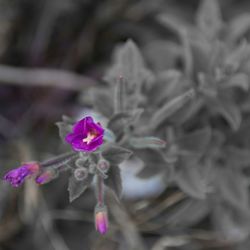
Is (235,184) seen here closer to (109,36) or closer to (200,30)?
(200,30)

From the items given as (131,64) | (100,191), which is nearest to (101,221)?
(100,191)

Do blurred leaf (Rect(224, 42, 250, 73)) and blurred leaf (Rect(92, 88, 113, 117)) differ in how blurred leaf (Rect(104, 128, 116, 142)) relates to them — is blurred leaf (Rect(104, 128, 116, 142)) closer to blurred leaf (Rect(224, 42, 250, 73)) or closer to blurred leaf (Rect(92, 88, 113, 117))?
blurred leaf (Rect(92, 88, 113, 117))

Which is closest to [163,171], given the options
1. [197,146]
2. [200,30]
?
[197,146]

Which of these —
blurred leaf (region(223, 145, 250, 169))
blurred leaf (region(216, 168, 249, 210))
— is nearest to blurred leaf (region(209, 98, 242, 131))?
blurred leaf (region(223, 145, 250, 169))

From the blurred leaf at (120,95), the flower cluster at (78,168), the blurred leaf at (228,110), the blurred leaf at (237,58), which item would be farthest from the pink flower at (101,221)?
the blurred leaf at (237,58)

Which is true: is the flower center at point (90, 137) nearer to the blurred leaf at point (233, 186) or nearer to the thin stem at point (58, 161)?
the thin stem at point (58, 161)
